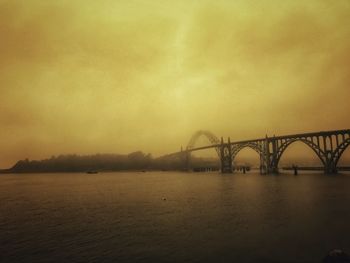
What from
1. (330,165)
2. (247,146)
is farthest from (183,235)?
(247,146)

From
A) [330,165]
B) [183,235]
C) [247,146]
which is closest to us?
[183,235]

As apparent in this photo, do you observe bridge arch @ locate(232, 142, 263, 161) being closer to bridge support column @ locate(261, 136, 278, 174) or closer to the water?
bridge support column @ locate(261, 136, 278, 174)

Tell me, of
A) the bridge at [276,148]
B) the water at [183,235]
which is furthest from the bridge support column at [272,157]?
the water at [183,235]

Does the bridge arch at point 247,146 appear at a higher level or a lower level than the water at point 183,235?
higher

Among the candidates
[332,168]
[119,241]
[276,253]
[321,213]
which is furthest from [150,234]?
[332,168]

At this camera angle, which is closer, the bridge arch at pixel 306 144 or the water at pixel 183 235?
the water at pixel 183 235

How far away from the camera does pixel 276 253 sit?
1700 cm

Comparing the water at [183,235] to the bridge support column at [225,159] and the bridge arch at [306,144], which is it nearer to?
the bridge arch at [306,144]

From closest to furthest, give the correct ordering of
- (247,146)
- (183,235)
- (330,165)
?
(183,235)
(330,165)
(247,146)

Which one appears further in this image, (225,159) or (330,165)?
(225,159)

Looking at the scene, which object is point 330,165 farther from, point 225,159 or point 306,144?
point 225,159

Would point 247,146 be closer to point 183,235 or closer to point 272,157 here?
point 272,157

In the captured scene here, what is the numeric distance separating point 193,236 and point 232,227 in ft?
14.0

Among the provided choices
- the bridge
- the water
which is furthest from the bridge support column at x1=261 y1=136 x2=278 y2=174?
the water
